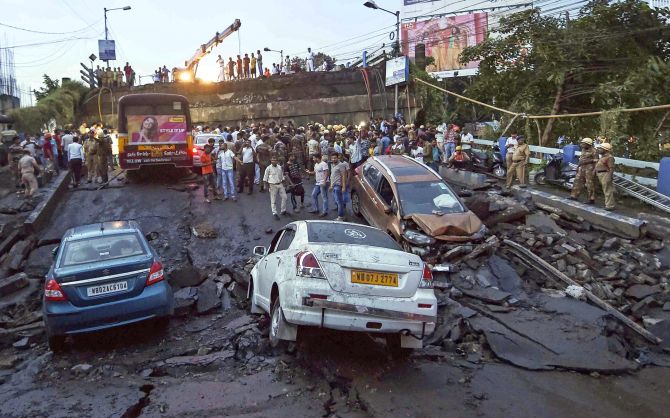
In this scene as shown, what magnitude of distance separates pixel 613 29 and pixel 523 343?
13583mm

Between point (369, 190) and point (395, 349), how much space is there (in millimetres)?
6495

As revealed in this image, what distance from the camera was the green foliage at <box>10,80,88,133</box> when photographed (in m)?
26.8

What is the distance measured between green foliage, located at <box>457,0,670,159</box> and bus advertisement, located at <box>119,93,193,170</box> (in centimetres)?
1042

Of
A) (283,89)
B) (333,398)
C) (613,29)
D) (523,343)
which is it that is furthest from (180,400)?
(283,89)

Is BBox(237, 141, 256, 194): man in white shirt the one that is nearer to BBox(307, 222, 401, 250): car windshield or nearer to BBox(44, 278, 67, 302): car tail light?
BBox(44, 278, 67, 302): car tail light

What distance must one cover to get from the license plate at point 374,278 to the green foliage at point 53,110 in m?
25.3

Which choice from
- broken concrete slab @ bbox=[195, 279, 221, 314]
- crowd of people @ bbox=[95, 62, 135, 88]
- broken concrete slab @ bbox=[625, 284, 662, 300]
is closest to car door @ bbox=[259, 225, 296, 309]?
broken concrete slab @ bbox=[195, 279, 221, 314]

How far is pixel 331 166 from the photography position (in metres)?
14.2

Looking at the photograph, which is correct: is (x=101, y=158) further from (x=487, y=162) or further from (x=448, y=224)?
(x=448, y=224)

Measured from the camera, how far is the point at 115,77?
3662cm

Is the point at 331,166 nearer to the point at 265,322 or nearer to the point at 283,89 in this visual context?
the point at 265,322

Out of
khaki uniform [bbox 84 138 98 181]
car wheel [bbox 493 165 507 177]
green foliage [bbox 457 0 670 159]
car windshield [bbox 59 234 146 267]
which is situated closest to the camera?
car windshield [bbox 59 234 146 267]

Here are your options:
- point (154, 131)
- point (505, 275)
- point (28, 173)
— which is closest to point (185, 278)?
point (505, 275)

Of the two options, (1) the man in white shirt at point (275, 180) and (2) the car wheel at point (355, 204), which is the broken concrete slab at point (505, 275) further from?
(1) the man in white shirt at point (275, 180)
